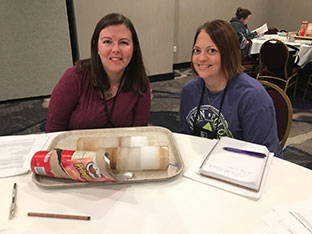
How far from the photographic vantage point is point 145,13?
4152 millimetres

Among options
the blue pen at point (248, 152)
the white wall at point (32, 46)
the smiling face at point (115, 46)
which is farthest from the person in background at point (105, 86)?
the white wall at point (32, 46)

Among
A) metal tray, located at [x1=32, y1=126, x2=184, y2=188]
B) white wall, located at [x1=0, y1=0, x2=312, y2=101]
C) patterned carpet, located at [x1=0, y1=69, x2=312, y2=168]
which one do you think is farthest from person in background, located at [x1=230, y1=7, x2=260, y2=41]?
metal tray, located at [x1=32, y1=126, x2=184, y2=188]

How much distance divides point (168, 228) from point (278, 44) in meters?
3.13

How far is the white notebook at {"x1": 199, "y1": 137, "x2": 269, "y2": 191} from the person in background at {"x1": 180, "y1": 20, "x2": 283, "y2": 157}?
257 mm

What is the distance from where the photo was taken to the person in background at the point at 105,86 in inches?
56.0

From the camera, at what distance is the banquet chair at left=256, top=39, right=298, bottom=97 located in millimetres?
3208

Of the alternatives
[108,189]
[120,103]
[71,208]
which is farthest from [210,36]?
[71,208]

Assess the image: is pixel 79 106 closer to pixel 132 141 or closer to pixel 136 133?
pixel 136 133

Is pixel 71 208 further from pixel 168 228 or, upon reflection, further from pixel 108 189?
pixel 168 228

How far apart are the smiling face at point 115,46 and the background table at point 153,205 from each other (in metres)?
0.77

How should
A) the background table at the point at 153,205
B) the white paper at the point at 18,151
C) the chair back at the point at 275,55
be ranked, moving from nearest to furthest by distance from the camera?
the background table at the point at 153,205 < the white paper at the point at 18,151 < the chair back at the point at 275,55

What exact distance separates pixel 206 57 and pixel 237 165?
0.62 m

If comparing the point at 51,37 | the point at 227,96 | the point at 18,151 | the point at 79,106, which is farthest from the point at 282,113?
the point at 51,37

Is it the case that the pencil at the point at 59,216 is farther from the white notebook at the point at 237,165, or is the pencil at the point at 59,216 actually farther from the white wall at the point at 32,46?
the white wall at the point at 32,46
